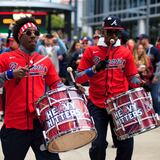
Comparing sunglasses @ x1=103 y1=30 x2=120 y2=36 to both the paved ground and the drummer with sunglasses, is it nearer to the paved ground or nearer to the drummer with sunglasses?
the drummer with sunglasses

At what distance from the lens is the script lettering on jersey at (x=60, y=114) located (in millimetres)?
4285

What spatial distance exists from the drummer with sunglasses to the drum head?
4.7 inches

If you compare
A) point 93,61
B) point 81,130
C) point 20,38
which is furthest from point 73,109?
point 93,61

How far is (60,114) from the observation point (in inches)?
169

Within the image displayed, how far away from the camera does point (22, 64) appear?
4.57 m

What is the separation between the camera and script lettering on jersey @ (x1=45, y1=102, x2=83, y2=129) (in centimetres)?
429

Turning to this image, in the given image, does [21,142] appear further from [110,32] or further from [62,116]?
[110,32]

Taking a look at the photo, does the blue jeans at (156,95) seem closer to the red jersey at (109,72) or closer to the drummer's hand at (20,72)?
the red jersey at (109,72)

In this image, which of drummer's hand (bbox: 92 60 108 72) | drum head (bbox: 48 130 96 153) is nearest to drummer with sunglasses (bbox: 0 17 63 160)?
drum head (bbox: 48 130 96 153)

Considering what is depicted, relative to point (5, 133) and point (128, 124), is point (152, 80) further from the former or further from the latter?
point (5, 133)

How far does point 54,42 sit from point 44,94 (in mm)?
8424

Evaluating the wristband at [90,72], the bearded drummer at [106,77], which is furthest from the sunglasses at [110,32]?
the wristband at [90,72]

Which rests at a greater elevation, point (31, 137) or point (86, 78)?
point (86, 78)

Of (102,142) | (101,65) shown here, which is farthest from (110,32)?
(102,142)
